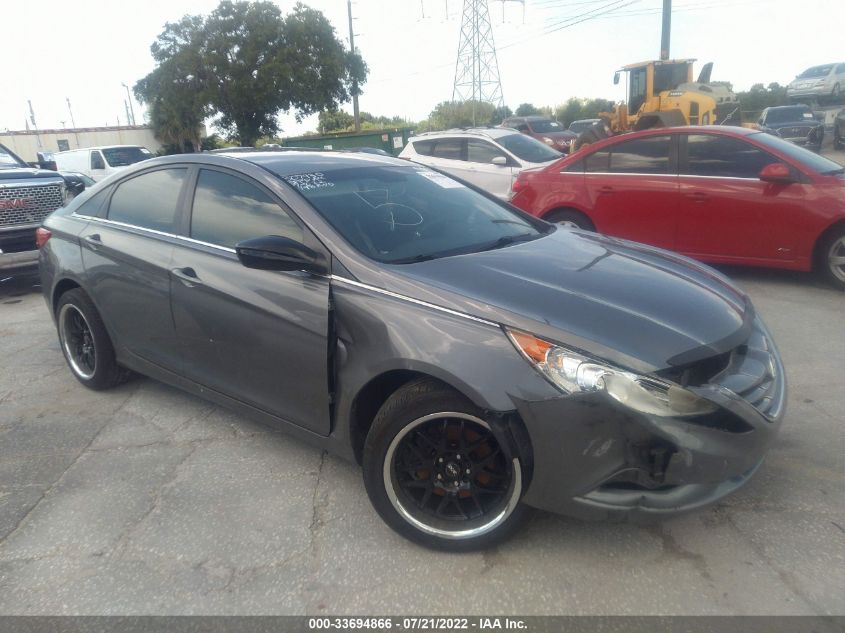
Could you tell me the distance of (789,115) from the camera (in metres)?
23.5

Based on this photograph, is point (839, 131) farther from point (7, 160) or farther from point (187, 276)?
point (187, 276)

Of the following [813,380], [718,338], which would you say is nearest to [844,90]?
[813,380]

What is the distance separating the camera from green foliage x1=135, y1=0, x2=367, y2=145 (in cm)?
3750

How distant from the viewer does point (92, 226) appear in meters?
4.46

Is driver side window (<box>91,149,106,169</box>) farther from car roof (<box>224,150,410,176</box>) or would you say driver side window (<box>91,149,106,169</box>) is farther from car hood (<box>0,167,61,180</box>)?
car roof (<box>224,150,410,176</box>)

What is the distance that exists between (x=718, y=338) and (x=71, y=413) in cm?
383

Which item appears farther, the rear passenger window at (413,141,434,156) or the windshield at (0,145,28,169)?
the rear passenger window at (413,141,434,156)

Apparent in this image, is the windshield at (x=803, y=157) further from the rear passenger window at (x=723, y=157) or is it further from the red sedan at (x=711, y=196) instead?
the rear passenger window at (x=723, y=157)

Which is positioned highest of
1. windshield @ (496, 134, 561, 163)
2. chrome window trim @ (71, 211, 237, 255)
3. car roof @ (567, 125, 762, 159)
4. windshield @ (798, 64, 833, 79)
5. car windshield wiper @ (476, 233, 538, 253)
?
windshield @ (798, 64, 833, 79)

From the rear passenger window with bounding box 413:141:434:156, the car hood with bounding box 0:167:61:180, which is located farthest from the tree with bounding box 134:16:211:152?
the car hood with bounding box 0:167:61:180

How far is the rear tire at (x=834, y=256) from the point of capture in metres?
6.16

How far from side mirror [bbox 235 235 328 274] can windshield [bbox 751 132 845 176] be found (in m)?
5.27

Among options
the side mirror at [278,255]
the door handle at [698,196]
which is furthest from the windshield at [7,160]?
the door handle at [698,196]

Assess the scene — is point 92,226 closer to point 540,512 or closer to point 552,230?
point 552,230
